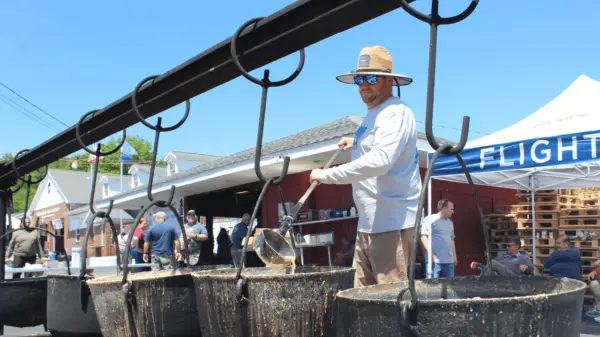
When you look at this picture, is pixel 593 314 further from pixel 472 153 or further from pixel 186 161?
pixel 186 161

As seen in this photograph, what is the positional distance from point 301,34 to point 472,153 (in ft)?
18.2

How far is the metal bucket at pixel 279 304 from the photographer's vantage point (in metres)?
2.05

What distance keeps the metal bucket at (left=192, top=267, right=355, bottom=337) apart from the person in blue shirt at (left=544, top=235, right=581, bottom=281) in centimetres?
705

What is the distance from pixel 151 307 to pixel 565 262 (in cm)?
739

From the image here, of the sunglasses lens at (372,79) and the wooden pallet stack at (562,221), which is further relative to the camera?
the wooden pallet stack at (562,221)

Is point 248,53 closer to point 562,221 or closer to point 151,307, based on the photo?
point 151,307

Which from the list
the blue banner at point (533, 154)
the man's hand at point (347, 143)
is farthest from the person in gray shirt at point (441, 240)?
the man's hand at point (347, 143)

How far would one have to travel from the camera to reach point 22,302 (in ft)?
13.1

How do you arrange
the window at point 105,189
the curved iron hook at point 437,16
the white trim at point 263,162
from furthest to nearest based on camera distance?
the window at point 105,189, the white trim at point 263,162, the curved iron hook at point 437,16

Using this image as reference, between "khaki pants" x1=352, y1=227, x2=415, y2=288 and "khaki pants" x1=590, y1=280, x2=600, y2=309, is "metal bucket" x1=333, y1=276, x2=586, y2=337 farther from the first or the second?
"khaki pants" x1=590, y1=280, x2=600, y2=309

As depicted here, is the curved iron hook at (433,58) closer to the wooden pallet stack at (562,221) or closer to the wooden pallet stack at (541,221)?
the wooden pallet stack at (562,221)

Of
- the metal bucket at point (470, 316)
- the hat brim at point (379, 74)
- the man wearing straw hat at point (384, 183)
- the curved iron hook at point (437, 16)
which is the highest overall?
the hat brim at point (379, 74)

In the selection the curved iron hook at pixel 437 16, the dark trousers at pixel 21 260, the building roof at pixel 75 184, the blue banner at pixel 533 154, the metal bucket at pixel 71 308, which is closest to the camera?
the curved iron hook at pixel 437 16

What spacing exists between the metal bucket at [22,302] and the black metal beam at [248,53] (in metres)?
1.17
